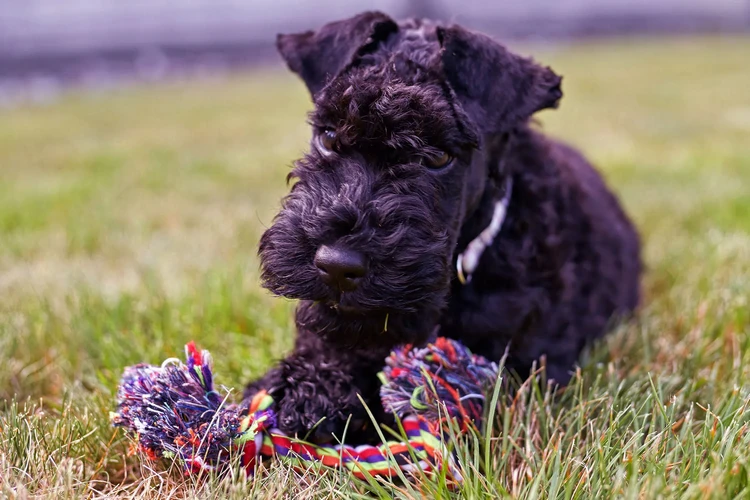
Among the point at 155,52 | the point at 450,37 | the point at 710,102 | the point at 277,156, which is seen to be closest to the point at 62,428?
the point at 450,37

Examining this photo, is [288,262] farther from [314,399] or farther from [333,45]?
[333,45]

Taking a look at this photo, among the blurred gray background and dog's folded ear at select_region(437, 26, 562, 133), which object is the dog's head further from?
the blurred gray background

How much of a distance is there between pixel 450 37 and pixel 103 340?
181cm

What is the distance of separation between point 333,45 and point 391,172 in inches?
28.3

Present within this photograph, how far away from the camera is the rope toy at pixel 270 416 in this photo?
6.42 ft

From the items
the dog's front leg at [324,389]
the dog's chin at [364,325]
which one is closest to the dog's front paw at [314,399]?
the dog's front leg at [324,389]

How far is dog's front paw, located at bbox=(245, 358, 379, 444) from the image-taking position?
213cm

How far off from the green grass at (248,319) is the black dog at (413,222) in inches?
12.5

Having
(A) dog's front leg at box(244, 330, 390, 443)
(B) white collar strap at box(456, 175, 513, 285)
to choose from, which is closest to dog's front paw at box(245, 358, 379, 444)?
(A) dog's front leg at box(244, 330, 390, 443)

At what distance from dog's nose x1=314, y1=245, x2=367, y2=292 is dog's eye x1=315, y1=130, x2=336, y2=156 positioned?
18.9 inches

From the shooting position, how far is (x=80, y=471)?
1887mm

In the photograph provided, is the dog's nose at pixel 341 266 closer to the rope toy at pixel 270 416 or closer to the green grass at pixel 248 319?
the rope toy at pixel 270 416

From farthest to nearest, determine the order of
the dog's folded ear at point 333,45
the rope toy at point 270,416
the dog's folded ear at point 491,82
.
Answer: the dog's folded ear at point 333,45, the dog's folded ear at point 491,82, the rope toy at point 270,416

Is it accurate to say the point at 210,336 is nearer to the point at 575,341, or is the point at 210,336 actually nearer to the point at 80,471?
the point at 80,471
